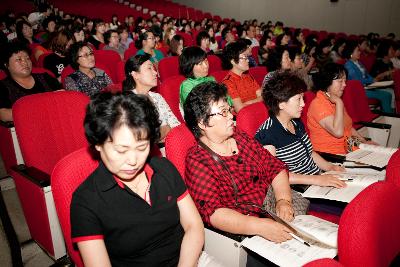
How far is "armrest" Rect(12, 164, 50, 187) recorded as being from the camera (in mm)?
1625

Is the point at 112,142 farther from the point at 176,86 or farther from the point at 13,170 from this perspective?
the point at 176,86

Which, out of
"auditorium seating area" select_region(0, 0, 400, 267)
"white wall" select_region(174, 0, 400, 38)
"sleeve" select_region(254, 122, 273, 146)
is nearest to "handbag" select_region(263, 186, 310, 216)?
"auditorium seating area" select_region(0, 0, 400, 267)

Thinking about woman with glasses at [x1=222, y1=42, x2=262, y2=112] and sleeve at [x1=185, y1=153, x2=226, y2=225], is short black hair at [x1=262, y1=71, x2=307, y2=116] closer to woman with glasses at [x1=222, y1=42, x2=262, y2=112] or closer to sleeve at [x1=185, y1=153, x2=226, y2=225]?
sleeve at [x1=185, y1=153, x2=226, y2=225]

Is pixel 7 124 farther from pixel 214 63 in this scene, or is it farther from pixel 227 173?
pixel 214 63

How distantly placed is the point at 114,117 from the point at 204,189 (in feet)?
1.86

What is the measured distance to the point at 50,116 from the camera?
6.19 ft

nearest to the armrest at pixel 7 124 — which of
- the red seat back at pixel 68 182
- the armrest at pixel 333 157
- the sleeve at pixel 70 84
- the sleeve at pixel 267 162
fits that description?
the sleeve at pixel 70 84

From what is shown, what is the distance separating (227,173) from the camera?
1526mm

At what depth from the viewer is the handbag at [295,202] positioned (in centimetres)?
165

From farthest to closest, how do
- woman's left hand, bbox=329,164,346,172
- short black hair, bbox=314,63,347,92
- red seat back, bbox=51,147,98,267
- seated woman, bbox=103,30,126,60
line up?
1. seated woman, bbox=103,30,126,60
2. short black hair, bbox=314,63,347,92
3. woman's left hand, bbox=329,164,346,172
4. red seat back, bbox=51,147,98,267

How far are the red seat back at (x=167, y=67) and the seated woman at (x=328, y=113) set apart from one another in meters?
2.02

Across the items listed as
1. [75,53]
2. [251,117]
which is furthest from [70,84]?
[251,117]

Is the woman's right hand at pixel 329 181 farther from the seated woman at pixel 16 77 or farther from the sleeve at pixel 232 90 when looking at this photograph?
the seated woman at pixel 16 77

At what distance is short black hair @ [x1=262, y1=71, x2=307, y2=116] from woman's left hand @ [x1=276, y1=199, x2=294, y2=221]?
2.05 feet
